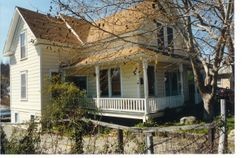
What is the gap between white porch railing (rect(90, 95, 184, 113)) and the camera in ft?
27.4

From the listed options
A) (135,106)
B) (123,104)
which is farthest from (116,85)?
(135,106)

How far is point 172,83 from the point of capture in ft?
36.9

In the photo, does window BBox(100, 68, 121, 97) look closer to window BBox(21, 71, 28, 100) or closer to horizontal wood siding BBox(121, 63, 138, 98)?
horizontal wood siding BBox(121, 63, 138, 98)

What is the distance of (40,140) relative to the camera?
384 centimetres

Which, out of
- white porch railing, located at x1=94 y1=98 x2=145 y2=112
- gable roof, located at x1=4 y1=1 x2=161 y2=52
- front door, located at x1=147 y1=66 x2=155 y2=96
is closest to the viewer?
gable roof, located at x1=4 y1=1 x2=161 y2=52

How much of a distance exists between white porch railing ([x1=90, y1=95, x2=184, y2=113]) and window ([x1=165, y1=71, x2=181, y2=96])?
4.28 ft

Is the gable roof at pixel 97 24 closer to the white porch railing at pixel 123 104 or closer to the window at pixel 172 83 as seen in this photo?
the white porch railing at pixel 123 104

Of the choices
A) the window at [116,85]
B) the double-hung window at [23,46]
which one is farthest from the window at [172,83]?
the double-hung window at [23,46]

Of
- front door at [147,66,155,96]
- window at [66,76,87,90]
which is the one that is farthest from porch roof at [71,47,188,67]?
window at [66,76,87,90]

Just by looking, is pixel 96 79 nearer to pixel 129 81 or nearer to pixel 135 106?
pixel 129 81

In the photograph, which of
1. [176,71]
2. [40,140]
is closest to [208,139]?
[40,140]
